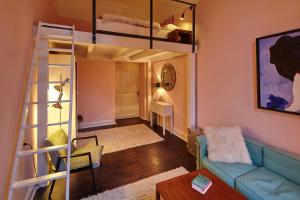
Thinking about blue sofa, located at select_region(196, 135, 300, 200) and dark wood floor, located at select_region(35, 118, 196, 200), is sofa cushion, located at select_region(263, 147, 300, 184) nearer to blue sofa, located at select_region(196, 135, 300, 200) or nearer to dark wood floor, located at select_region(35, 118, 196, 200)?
blue sofa, located at select_region(196, 135, 300, 200)

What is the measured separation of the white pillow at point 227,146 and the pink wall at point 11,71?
2338 millimetres

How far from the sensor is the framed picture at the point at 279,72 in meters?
1.85

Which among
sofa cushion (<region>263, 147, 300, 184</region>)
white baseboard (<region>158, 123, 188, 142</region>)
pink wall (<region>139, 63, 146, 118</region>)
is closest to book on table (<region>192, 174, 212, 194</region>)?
sofa cushion (<region>263, 147, 300, 184</region>)

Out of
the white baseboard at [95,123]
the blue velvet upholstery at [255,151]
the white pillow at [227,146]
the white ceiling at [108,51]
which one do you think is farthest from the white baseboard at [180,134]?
the white baseboard at [95,123]

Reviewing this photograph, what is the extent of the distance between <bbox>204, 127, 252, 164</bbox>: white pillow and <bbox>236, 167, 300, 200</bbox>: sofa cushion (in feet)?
0.83

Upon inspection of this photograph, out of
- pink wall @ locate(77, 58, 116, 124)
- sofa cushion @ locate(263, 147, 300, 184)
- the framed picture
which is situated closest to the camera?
sofa cushion @ locate(263, 147, 300, 184)

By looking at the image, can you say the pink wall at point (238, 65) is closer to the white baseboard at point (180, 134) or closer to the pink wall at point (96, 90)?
the white baseboard at point (180, 134)

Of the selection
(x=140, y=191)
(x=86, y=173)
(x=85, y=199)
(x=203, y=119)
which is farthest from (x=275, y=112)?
(x=86, y=173)

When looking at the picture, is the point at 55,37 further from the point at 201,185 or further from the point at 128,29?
the point at 201,185

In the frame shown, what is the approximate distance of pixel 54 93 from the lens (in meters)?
3.00

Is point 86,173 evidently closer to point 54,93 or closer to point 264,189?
point 54,93

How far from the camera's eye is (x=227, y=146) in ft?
7.31

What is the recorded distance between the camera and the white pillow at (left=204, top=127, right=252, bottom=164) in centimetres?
215

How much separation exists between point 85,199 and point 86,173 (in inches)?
26.9
